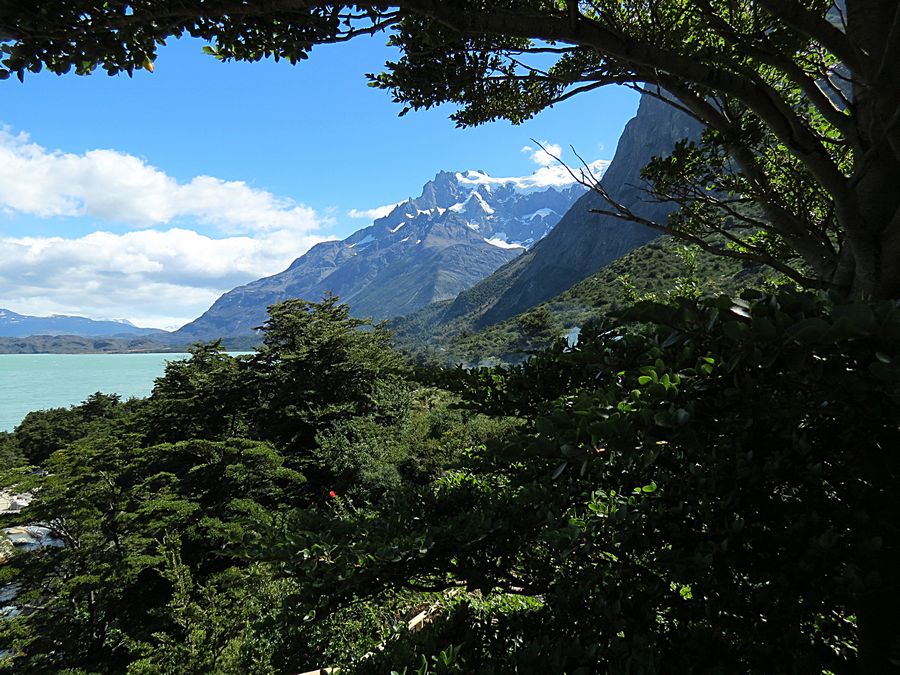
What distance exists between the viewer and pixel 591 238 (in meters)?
122

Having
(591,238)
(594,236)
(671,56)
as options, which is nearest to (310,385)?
(671,56)

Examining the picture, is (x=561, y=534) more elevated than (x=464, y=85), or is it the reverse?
(x=464, y=85)

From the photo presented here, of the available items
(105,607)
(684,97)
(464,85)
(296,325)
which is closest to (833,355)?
(684,97)

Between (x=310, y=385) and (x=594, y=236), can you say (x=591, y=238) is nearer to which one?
(x=594, y=236)

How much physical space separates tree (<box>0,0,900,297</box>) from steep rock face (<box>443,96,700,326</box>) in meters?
101

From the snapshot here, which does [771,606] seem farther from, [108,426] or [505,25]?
[108,426]

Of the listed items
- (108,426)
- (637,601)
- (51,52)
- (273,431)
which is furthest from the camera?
(108,426)

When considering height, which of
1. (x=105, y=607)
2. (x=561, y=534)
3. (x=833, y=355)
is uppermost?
(x=833, y=355)

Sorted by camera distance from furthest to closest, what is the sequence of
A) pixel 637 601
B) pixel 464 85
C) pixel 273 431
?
1. pixel 273 431
2. pixel 464 85
3. pixel 637 601

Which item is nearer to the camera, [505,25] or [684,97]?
[505,25]

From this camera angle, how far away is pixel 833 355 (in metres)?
1.22

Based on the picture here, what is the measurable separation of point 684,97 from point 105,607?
50.8ft

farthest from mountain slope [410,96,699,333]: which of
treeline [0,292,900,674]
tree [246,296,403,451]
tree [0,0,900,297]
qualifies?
treeline [0,292,900,674]

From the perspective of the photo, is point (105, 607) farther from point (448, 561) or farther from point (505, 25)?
point (505, 25)
